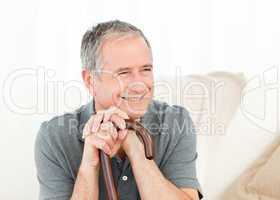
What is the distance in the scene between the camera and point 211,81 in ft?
6.32

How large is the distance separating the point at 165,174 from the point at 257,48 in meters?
0.84

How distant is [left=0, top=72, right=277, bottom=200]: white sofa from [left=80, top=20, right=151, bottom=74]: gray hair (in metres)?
0.50

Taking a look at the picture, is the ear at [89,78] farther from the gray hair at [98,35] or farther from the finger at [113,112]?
the finger at [113,112]

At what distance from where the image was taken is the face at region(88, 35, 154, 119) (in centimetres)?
137

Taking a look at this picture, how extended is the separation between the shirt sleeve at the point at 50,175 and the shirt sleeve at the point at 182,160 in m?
0.30

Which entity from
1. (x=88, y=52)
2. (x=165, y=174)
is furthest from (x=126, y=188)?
(x=88, y=52)

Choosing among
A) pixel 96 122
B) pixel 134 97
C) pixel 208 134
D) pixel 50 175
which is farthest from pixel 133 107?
pixel 208 134

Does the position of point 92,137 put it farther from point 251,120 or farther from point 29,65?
point 251,120

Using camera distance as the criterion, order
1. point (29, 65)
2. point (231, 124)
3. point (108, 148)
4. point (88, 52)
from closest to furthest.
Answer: point (108, 148) → point (88, 52) → point (29, 65) → point (231, 124)

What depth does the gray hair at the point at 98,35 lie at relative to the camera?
4.59ft

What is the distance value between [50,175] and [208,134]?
0.77 m

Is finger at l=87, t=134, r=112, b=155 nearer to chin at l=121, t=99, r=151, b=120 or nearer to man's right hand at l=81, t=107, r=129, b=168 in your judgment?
man's right hand at l=81, t=107, r=129, b=168

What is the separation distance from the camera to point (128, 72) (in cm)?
138

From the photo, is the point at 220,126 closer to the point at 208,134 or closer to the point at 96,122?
the point at 208,134
